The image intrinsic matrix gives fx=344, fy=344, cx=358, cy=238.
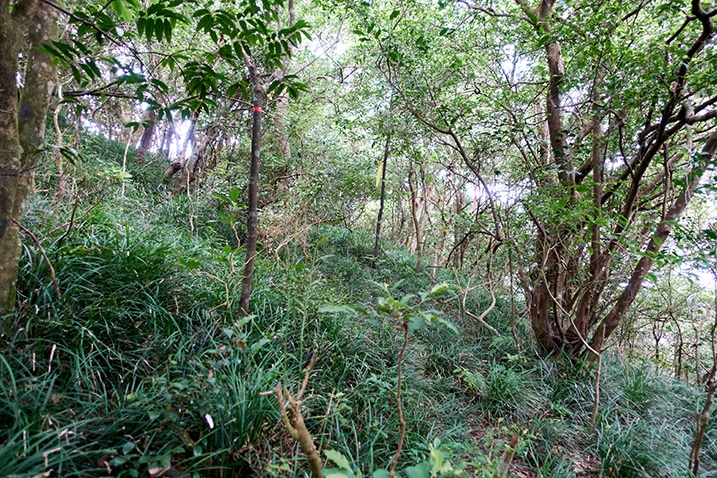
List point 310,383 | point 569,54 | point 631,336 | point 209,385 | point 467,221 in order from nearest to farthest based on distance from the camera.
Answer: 1. point 209,385
2. point 310,383
3. point 569,54
4. point 467,221
5. point 631,336

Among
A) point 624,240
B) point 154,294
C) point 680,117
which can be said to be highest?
point 680,117

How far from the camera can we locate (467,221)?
14.3ft

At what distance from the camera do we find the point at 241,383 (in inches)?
72.1

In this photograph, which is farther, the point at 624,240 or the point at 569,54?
the point at 569,54

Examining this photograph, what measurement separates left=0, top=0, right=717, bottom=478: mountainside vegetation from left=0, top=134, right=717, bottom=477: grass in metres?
0.02

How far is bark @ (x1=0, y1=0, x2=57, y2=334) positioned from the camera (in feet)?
4.89

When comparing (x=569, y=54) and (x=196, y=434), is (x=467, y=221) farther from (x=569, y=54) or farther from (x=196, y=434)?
(x=196, y=434)

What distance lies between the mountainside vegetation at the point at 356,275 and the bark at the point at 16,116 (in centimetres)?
1

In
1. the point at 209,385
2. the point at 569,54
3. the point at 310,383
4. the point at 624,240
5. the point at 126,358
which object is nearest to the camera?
the point at 209,385

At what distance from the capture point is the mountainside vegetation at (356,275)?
1.55 meters

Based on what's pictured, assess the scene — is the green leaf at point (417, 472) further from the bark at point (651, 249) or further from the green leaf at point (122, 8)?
the bark at point (651, 249)

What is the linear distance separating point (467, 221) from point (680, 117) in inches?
84.3

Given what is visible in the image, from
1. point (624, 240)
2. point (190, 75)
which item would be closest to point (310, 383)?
point (190, 75)

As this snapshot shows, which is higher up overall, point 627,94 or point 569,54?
point 569,54
